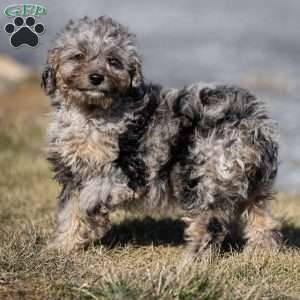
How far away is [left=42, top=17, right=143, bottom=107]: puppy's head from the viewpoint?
19.6 feet

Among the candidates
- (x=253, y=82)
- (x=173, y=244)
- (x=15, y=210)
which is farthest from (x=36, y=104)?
(x=173, y=244)

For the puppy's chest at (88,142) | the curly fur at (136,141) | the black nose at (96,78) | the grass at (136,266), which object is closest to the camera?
the grass at (136,266)

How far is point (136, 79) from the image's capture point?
20.6 ft

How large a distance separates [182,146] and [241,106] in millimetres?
597

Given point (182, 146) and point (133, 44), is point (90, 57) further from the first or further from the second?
point (182, 146)

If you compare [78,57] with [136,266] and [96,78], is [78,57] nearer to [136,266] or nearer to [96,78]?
[96,78]

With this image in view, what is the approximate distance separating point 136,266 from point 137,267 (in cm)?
13

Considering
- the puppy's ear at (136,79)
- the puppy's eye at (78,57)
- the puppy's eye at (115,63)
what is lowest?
the puppy's ear at (136,79)

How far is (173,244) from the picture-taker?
7148mm

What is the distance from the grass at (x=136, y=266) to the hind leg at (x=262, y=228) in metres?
0.15

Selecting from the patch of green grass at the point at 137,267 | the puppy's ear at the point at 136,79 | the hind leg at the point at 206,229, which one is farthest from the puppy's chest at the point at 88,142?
the hind leg at the point at 206,229

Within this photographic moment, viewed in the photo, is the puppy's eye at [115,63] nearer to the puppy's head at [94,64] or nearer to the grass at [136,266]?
the puppy's head at [94,64]

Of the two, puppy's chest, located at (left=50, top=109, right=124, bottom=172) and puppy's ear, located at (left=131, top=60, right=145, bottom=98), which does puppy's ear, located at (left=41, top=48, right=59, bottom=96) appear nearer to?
puppy's chest, located at (left=50, top=109, right=124, bottom=172)

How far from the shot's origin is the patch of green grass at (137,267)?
14.9 ft
